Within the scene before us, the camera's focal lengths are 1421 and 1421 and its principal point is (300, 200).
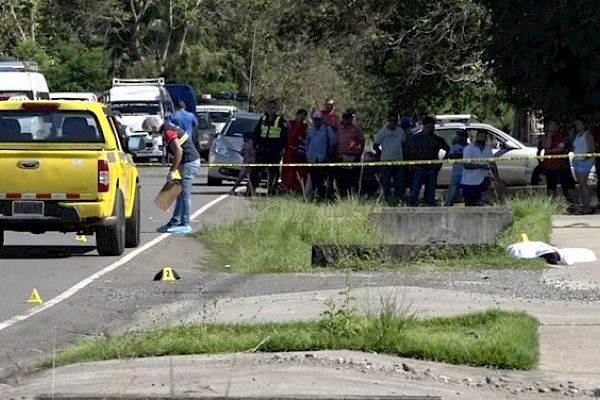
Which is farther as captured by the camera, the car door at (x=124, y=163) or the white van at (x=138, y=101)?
the white van at (x=138, y=101)

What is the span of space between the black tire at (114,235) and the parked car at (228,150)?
14257 millimetres

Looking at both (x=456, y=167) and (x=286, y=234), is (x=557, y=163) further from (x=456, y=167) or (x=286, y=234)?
(x=286, y=234)

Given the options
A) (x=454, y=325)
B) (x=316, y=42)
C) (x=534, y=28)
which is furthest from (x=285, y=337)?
(x=316, y=42)

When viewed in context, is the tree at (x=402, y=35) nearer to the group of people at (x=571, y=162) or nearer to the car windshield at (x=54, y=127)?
the group of people at (x=571, y=162)

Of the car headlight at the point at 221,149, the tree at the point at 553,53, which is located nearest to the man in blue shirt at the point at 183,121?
the tree at the point at 553,53

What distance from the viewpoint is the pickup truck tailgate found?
1655 centimetres

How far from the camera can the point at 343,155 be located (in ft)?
88.9

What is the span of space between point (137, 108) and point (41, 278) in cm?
3138

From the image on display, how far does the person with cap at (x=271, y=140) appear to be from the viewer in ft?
88.0

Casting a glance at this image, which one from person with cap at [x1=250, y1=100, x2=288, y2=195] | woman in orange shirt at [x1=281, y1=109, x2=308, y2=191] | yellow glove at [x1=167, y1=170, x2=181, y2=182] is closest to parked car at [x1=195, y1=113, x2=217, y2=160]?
woman in orange shirt at [x1=281, y1=109, x2=308, y2=191]

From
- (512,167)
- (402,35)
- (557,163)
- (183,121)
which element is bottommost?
(512,167)

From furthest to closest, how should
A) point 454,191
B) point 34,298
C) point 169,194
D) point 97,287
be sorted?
point 454,191, point 169,194, point 97,287, point 34,298

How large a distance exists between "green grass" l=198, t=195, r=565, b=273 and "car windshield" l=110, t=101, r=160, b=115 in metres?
24.3

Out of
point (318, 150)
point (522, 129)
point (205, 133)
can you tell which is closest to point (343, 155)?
point (318, 150)
